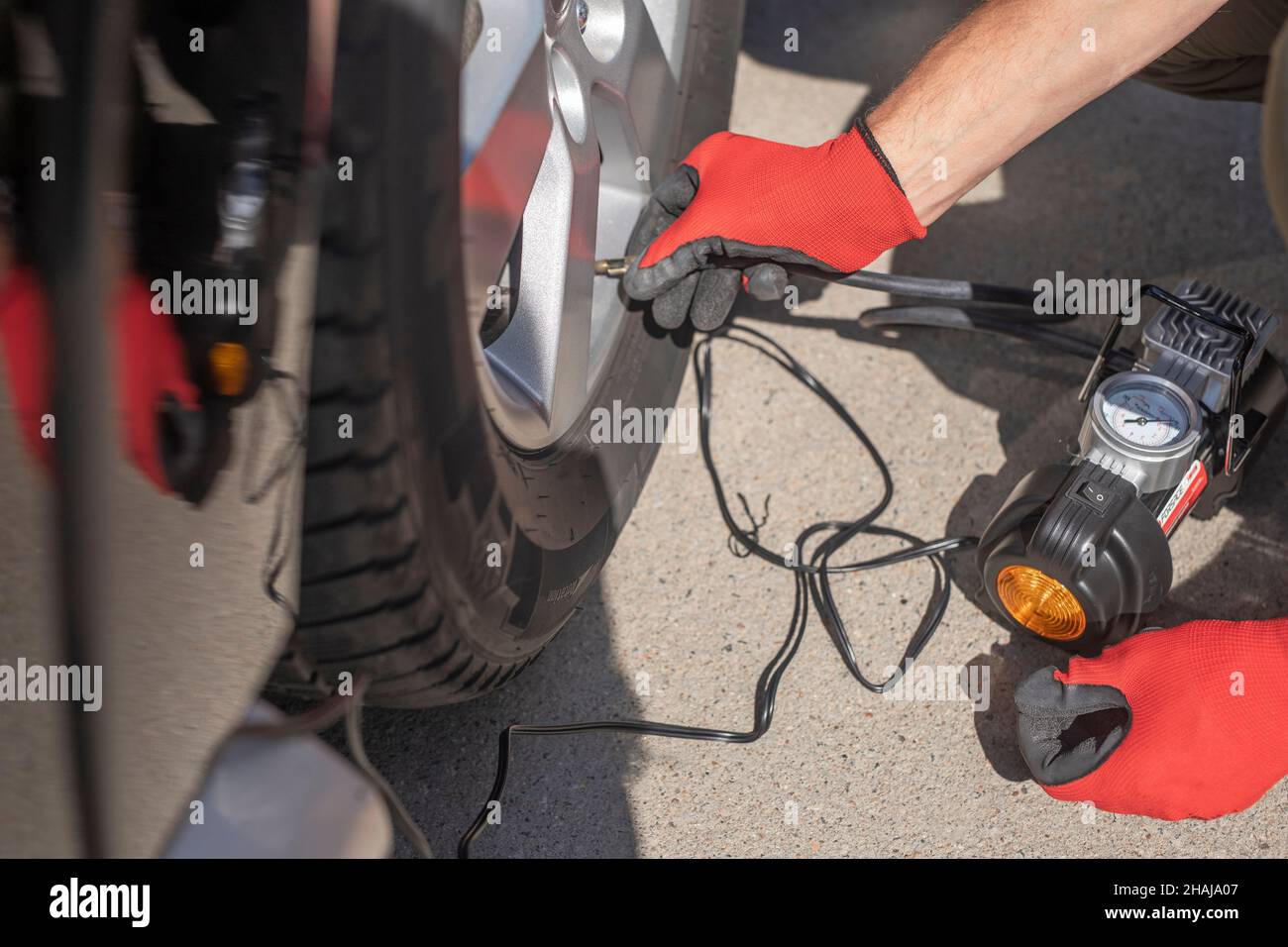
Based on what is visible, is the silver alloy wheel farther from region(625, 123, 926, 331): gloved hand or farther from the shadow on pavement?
the shadow on pavement

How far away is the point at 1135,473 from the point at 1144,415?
8 centimetres

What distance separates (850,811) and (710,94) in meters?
1.00

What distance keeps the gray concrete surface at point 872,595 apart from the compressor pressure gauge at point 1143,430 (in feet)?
0.81

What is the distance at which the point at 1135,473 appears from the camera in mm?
1174

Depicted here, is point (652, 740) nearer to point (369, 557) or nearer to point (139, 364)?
point (369, 557)

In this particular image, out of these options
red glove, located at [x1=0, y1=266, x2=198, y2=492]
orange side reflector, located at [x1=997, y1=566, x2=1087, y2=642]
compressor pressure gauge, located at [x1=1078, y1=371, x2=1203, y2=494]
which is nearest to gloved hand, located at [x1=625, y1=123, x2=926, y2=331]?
compressor pressure gauge, located at [x1=1078, y1=371, x2=1203, y2=494]

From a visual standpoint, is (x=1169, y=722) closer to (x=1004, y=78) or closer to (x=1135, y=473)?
(x=1135, y=473)

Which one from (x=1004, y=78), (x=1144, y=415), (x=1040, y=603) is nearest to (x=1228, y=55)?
(x=1004, y=78)

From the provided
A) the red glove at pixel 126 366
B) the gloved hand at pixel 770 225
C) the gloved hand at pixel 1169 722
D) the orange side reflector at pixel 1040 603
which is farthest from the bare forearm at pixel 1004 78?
the red glove at pixel 126 366

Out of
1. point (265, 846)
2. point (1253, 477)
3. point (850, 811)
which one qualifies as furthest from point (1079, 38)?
point (265, 846)

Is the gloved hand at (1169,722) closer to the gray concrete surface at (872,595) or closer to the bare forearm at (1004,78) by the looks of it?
the gray concrete surface at (872,595)
